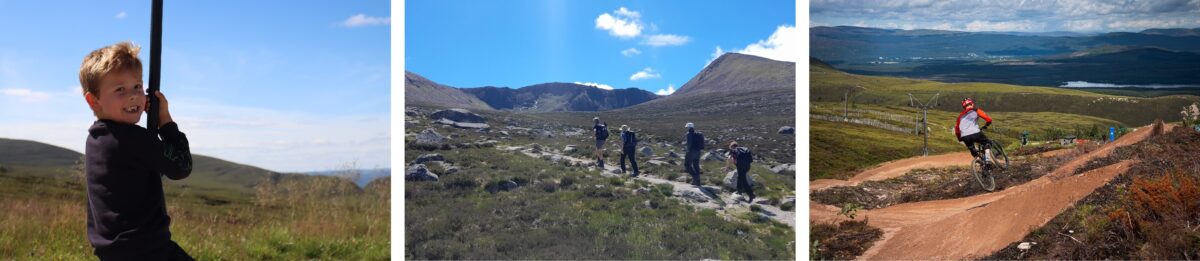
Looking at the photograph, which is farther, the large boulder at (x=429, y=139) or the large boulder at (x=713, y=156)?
the large boulder at (x=429, y=139)

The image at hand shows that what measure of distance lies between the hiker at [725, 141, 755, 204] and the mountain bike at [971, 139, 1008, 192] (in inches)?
50.1

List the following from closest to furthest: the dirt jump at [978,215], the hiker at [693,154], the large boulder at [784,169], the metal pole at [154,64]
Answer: the metal pole at [154,64], the dirt jump at [978,215], the large boulder at [784,169], the hiker at [693,154]

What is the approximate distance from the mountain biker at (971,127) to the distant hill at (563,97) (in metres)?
1.83

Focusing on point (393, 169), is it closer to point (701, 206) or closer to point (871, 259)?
point (701, 206)

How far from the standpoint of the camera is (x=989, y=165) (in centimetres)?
487

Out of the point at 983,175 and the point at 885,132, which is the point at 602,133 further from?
the point at 983,175

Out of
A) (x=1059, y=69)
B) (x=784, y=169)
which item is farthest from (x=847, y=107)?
(x=1059, y=69)

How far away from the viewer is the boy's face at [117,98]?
7.82 feet

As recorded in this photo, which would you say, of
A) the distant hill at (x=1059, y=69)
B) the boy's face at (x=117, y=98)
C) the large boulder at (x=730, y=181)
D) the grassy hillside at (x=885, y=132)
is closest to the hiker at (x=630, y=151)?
the large boulder at (x=730, y=181)

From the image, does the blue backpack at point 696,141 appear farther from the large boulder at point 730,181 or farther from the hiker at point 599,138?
the hiker at point 599,138

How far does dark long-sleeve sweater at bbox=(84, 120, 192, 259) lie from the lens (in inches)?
90.6

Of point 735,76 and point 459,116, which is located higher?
point 735,76

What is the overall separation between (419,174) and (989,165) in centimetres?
340

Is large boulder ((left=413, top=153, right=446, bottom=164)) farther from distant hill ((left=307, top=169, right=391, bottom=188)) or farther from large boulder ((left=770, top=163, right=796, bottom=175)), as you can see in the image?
large boulder ((left=770, top=163, right=796, bottom=175))
